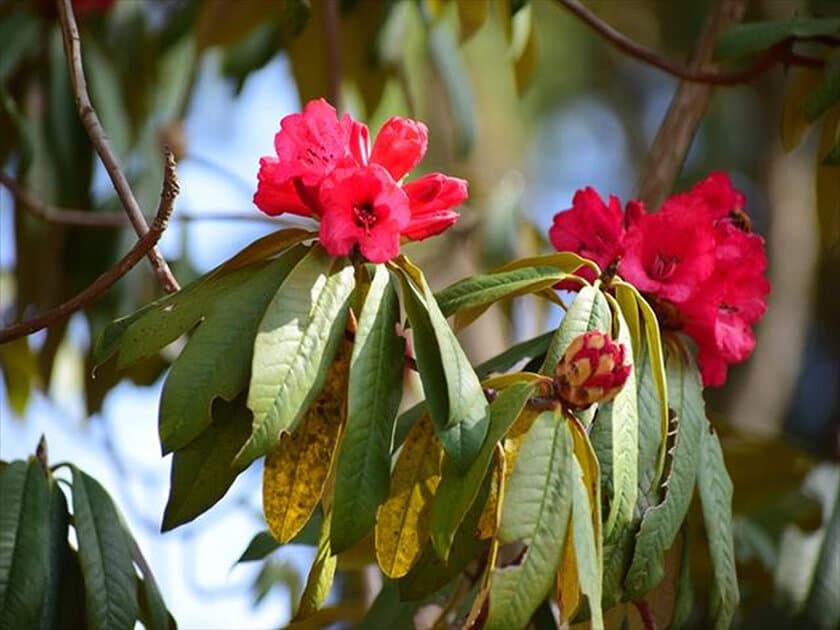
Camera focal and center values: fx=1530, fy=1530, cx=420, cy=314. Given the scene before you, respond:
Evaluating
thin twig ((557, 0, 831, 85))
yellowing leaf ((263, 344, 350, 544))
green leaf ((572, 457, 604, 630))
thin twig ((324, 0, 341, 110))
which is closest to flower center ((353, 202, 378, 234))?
yellowing leaf ((263, 344, 350, 544))

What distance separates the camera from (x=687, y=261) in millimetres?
1112

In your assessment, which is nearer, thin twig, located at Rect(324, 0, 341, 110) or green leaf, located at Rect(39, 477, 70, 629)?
green leaf, located at Rect(39, 477, 70, 629)

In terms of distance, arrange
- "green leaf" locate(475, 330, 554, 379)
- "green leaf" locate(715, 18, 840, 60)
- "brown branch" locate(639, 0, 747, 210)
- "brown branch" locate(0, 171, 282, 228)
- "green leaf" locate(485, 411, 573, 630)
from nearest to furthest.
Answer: "green leaf" locate(485, 411, 573, 630) < "green leaf" locate(475, 330, 554, 379) < "green leaf" locate(715, 18, 840, 60) < "brown branch" locate(639, 0, 747, 210) < "brown branch" locate(0, 171, 282, 228)

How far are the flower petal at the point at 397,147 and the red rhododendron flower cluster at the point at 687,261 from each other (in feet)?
0.55

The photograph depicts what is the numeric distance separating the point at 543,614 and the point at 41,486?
0.40 m

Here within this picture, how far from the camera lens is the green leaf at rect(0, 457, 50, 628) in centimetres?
110

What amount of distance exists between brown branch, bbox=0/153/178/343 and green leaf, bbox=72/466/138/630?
7.1 inches

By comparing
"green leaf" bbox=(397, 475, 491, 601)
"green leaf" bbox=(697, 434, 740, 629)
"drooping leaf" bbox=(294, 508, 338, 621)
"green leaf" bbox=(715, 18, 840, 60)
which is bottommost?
"green leaf" bbox=(697, 434, 740, 629)

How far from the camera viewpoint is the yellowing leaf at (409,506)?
3.39 feet

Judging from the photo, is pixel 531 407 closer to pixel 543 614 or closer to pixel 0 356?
pixel 543 614

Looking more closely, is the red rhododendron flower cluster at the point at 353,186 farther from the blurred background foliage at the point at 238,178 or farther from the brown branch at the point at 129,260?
the blurred background foliage at the point at 238,178

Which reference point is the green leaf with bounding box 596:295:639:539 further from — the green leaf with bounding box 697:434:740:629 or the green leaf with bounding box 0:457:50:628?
the green leaf with bounding box 0:457:50:628

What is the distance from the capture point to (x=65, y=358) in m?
2.25

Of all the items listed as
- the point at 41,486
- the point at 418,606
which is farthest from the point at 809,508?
the point at 41,486
